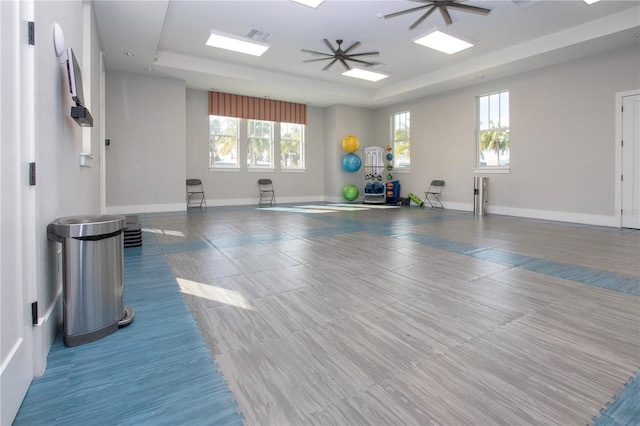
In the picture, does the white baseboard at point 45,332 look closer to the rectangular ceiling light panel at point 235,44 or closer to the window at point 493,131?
the rectangular ceiling light panel at point 235,44

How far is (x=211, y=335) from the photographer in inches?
77.9

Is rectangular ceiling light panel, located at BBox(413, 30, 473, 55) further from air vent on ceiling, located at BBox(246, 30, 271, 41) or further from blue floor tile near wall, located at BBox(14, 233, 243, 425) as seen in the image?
blue floor tile near wall, located at BBox(14, 233, 243, 425)

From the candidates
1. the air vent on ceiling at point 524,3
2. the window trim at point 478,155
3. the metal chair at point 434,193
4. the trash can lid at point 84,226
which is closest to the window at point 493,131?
the window trim at point 478,155

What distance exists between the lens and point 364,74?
868 cm

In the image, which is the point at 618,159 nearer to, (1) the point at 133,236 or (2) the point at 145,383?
(2) the point at 145,383

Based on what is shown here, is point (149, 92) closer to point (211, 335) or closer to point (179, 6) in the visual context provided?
point (179, 6)

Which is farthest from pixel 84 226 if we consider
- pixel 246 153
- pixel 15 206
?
pixel 246 153

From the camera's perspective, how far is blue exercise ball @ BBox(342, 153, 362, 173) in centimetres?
1115

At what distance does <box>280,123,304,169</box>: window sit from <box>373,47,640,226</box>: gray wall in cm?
449

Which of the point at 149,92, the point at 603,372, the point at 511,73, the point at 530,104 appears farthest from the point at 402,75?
the point at 603,372

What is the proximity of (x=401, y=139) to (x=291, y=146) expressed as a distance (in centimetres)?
363

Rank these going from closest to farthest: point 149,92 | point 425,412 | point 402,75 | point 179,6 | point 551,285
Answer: point 425,412
point 551,285
point 179,6
point 149,92
point 402,75

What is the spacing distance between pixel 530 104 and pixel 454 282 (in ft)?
21.4

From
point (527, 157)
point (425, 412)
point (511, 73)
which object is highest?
point (511, 73)
